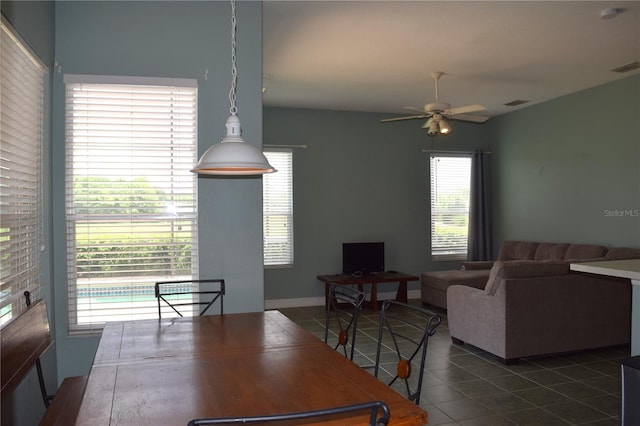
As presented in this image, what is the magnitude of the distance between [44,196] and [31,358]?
3.86 feet

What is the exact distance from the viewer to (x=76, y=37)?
3.17 meters

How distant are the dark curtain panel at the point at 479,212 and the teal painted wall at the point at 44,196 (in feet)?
19.8

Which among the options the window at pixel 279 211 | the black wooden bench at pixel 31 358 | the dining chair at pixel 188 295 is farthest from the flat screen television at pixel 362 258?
the black wooden bench at pixel 31 358

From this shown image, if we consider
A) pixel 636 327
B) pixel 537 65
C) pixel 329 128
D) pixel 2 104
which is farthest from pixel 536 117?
pixel 2 104

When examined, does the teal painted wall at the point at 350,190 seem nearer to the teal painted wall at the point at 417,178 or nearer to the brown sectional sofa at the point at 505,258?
the teal painted wall at the point at 417,178

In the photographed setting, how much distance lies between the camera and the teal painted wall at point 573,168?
18.1 ft

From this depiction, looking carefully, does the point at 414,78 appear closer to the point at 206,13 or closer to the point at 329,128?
the point at 329,128

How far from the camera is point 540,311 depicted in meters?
4.25

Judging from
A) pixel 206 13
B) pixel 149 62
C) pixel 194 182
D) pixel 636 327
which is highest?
pixel 206 13

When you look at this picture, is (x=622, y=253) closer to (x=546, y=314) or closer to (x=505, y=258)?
(x=546, y=314)

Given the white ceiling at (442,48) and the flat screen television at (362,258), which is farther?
the flat screen television at (362,258)

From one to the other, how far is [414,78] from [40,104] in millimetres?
3842

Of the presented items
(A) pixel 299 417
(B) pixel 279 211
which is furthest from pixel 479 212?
(A) pixel 299 417

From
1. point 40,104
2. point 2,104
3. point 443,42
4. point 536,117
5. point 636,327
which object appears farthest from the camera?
point 536,117
